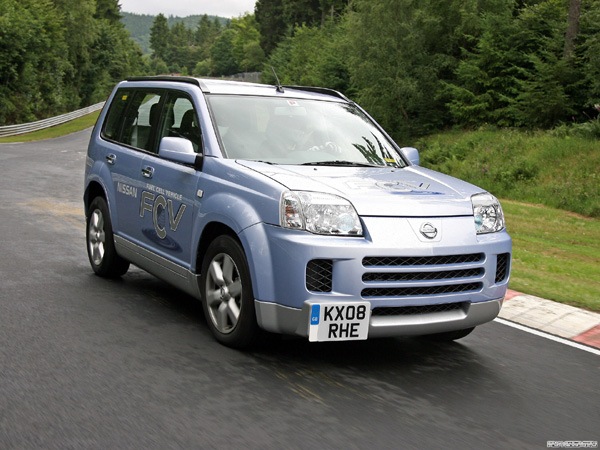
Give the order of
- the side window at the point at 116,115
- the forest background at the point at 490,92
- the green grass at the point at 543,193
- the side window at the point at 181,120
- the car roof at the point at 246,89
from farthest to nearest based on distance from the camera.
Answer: the forest background at the point at 490,92 → the green grass at the point at 543,193 → the side window at the point at 116,115 → the car roof at the point at 246,89 → the side window at the point at 181,120

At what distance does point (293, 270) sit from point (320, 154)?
1606mm

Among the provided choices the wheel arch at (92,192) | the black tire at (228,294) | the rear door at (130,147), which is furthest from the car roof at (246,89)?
the black tire at (228,294)

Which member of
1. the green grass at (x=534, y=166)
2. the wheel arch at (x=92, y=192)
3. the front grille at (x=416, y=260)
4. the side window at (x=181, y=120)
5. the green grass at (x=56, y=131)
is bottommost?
the green grass at (x=56, y=131)

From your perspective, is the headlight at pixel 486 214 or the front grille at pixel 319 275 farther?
the headlight at pixel 486 214

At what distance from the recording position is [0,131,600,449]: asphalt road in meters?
3.86

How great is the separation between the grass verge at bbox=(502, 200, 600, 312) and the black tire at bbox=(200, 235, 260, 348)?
412 centimetres

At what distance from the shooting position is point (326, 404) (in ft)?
14.1

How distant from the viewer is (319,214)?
480 centimetres

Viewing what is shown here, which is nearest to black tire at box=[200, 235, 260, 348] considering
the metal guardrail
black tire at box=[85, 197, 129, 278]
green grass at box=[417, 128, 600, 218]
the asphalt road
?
the asphalt road

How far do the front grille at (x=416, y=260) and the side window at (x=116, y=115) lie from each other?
3.71 meters

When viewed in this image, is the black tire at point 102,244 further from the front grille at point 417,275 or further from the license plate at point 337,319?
the front grille at point 417,275

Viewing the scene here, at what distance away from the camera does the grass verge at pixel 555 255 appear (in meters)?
8.44

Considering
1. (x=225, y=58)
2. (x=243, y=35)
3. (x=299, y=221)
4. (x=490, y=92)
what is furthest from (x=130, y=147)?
(x=225, y=58)

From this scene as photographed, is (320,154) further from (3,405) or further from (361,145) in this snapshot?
(3,405)
